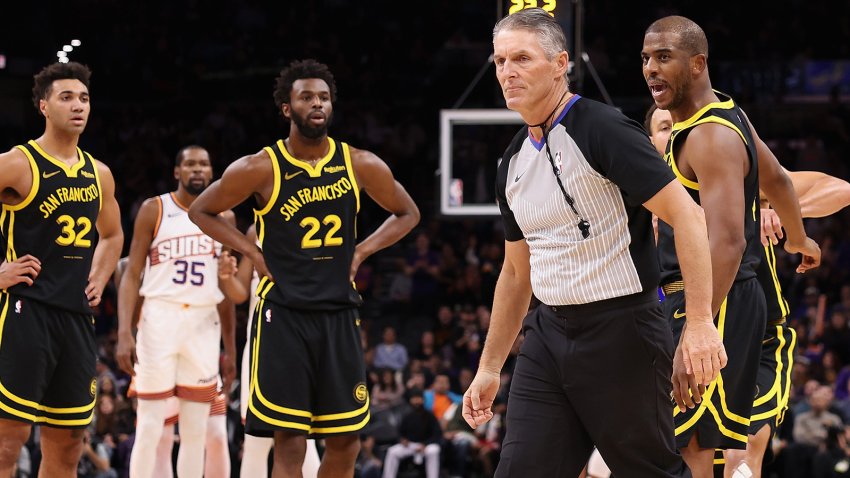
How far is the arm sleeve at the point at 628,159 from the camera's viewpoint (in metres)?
3.72

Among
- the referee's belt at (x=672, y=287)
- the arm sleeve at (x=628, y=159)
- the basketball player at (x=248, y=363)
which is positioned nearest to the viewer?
the arm sleeve at (x=628, y=159)

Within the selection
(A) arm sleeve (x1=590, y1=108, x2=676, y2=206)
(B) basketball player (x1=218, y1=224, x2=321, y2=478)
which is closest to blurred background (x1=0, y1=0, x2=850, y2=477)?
(B) basketball player (x1=218, y1=224, x2=321, y2=478)

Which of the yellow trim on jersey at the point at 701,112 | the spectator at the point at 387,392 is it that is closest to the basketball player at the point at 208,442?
the yellow trim on jersey at the point at 701,112

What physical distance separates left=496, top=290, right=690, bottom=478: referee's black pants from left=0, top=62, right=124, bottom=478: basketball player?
315cm

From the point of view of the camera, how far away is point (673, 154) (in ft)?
15.2

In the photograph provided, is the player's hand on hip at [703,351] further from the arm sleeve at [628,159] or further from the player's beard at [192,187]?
the player's beard at [192,187]

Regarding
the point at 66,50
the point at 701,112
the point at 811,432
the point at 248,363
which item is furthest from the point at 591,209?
the point at 66,50

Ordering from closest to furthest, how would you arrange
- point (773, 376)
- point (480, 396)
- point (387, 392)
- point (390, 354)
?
point (480, 396), point (773, 376), point (387, 392), point (390, 354)

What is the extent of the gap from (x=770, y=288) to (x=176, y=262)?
4.17 metres

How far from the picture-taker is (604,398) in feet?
12.7

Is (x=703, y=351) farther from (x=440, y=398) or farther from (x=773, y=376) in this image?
(x=440, y=398)

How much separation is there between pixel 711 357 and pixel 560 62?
1134 mm

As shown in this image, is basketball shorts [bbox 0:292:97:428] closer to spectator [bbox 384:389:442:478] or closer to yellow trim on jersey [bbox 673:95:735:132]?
yellow trim on jersey [bbox 673:95:735:132]

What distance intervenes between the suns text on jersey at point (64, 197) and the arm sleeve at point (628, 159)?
3.52m
